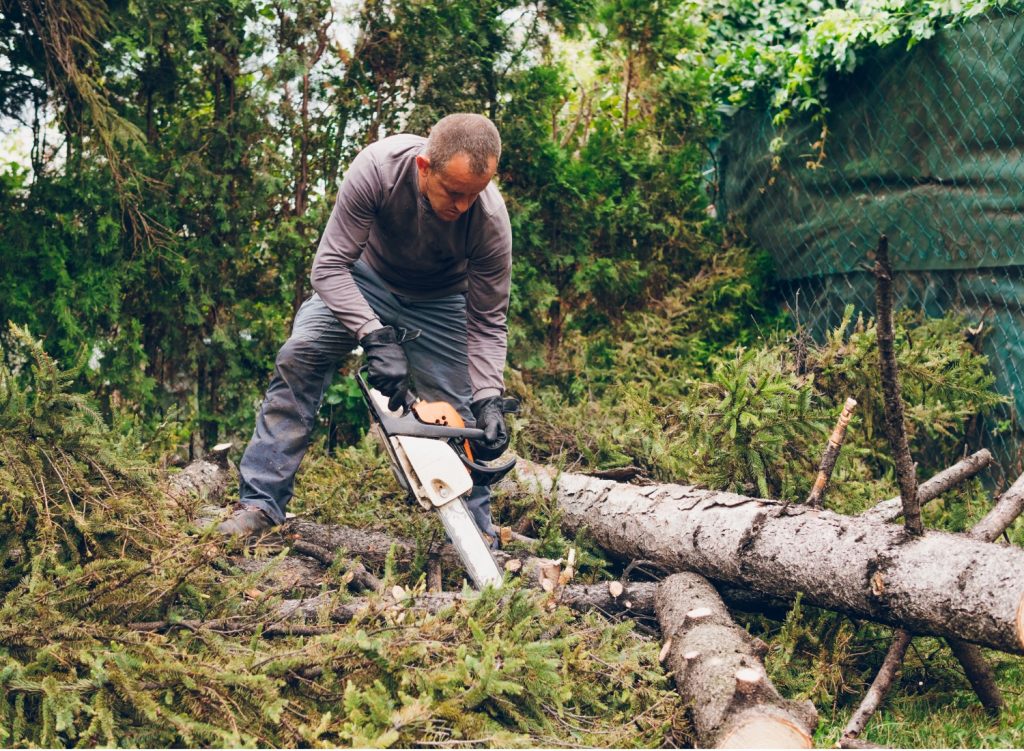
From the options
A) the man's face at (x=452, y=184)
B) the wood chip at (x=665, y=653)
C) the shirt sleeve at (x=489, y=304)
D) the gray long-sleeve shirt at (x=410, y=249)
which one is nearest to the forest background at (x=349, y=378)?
the wood chip at (x=665, y=653)

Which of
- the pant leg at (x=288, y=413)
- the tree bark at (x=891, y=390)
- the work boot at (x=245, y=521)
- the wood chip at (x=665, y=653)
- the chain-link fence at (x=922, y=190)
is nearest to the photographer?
the tree bark at (x=891, y=390)

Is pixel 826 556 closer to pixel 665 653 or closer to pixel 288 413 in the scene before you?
pixel 665 653

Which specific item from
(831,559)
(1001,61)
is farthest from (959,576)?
(1001,61)

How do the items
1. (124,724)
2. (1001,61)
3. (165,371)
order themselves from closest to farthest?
(124,724)
(1001,61)
(165,371)

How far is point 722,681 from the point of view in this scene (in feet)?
8.04

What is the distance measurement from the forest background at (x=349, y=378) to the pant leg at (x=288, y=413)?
0.44 m

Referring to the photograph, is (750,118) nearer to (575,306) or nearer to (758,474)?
(575,306)

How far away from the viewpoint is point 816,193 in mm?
5770

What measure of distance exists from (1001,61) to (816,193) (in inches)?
54.9

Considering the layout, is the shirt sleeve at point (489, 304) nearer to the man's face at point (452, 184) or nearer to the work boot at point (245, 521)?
the man's face at point (452, 184)

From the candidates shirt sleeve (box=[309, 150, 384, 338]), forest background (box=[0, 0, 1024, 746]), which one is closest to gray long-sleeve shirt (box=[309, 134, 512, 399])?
shirt sleeve (box=[309, 150, 384, 338])

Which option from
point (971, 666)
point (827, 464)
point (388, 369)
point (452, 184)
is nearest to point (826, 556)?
point (827, 464)

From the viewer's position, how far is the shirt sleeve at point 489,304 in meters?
3.54

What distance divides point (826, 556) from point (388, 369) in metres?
1.54
